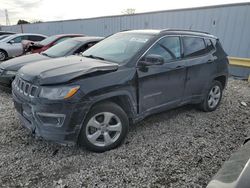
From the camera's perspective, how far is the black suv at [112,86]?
8.94ft

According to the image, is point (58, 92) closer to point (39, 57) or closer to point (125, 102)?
point (125, 102)

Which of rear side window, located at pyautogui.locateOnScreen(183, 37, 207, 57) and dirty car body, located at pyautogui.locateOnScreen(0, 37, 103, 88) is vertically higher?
rear side window, located at pyautogui.locateOnScreen(183, 37, 207, 57)

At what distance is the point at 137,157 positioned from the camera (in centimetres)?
305

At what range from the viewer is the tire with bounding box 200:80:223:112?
4.58 metres

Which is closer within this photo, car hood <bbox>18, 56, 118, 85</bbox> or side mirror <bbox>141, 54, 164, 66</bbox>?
car hood <bbox>18, 56, 118, 85</bbox>

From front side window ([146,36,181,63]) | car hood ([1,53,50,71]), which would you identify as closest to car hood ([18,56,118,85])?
front side window ([146,36,181,63])

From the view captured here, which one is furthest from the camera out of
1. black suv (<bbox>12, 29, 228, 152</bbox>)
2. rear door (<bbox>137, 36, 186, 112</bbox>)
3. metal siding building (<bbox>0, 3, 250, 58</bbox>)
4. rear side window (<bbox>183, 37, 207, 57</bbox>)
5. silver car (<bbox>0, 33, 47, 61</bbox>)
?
silver car (<bbox>0, 33, 47, 61</bbox>)

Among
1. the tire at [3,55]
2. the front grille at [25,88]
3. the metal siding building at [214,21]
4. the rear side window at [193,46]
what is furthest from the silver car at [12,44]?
the rear side window at [193,46]

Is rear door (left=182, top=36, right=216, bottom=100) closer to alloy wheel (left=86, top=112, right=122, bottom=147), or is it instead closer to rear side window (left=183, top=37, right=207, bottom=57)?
rear side window (left=183, top=37, right=207, bottom=57)

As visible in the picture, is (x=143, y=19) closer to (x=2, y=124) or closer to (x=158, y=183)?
(x=2, y=124)

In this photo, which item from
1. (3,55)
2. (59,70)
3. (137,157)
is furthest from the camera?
(3,55)

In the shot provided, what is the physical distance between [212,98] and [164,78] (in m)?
1.74

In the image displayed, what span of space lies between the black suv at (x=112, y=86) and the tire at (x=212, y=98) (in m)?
0.26

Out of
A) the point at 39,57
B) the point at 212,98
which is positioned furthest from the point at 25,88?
the point at 212,98
